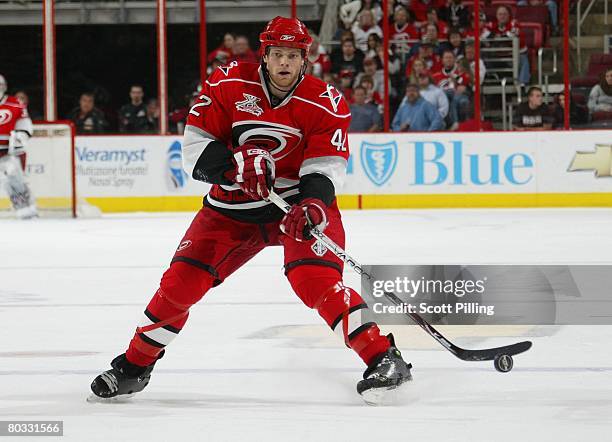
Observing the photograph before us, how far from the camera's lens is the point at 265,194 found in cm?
297

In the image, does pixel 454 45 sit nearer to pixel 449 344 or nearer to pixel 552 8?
pixel 552 8

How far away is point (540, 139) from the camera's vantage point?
35.1 feet

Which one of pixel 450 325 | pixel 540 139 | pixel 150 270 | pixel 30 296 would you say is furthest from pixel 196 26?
pixel 450 325

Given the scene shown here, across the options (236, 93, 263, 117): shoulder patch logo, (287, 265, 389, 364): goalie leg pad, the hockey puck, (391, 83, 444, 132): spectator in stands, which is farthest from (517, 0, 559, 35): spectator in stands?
(287, 265, 389, 364): goalie leg pad

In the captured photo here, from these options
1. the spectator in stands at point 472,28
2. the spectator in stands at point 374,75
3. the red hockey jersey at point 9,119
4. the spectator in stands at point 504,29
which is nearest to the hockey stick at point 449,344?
the red hockey jersey at point 9,119

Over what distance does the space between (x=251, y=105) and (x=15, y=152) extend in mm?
7608

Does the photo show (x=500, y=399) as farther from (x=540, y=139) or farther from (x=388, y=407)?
(x=540, y=139)

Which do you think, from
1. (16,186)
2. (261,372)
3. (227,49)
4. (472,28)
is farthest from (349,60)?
(261,372)

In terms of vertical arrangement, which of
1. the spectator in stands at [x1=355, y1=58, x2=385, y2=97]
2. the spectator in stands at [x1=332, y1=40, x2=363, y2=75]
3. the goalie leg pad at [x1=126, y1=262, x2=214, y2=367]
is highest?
the spectator in stands at [x1=332, y1=40, x2=363, y2=75]

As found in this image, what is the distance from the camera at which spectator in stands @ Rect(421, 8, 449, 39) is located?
1157cm

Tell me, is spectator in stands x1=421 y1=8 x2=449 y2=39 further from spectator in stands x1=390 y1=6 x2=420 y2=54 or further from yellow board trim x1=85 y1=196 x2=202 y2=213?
yellow board trim x1=85 y1=196 x2=202 y2=213

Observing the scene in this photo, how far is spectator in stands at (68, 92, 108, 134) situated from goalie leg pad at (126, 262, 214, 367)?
26.8 feet

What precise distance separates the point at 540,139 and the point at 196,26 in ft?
16.9

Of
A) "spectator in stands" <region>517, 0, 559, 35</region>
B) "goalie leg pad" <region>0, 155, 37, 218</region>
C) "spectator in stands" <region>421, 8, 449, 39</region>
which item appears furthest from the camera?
"spectator in stands" <region>517, 0, 559, 35</region>
